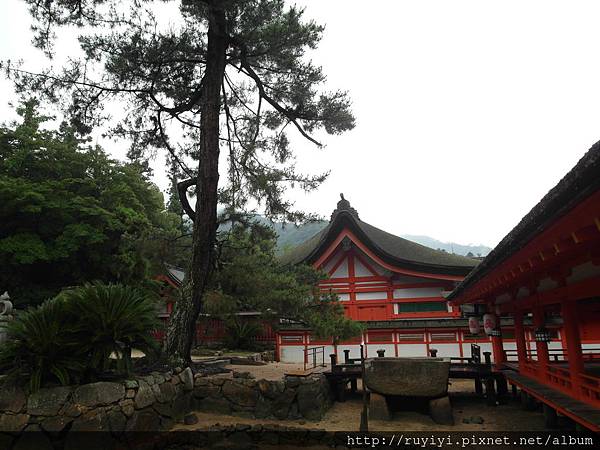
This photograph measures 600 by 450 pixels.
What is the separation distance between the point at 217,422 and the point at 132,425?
216 cm

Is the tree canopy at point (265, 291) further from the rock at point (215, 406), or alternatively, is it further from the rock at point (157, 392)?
the rock at point (157, 392)

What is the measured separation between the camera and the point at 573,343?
5.91 metres

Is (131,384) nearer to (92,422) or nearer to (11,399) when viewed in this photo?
(92,422)

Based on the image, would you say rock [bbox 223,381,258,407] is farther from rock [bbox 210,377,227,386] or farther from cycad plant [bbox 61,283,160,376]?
cycad plant [bbox 61,283,160,376]

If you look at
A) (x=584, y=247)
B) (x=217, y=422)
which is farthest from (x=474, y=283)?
(x=217, y=422)

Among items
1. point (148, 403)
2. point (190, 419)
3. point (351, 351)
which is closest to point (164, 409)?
point (148, 403)

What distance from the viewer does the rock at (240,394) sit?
9.34 m

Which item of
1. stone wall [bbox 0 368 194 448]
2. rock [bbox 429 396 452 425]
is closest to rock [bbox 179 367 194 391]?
stone wall [bbox 0 368 194 448]

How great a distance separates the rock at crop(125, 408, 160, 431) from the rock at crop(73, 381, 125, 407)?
47 centimetres

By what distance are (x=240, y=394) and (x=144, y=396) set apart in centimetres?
274

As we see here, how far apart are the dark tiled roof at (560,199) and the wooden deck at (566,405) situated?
2.23 m

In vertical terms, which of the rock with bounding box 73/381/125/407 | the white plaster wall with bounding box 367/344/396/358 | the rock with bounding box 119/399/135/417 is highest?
the white plaster wall with bounding box 367/344/396/358

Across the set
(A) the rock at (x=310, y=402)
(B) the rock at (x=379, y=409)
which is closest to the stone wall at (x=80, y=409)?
(A) the rock at (x=310, y=402)

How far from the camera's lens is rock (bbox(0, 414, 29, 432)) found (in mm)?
6039
